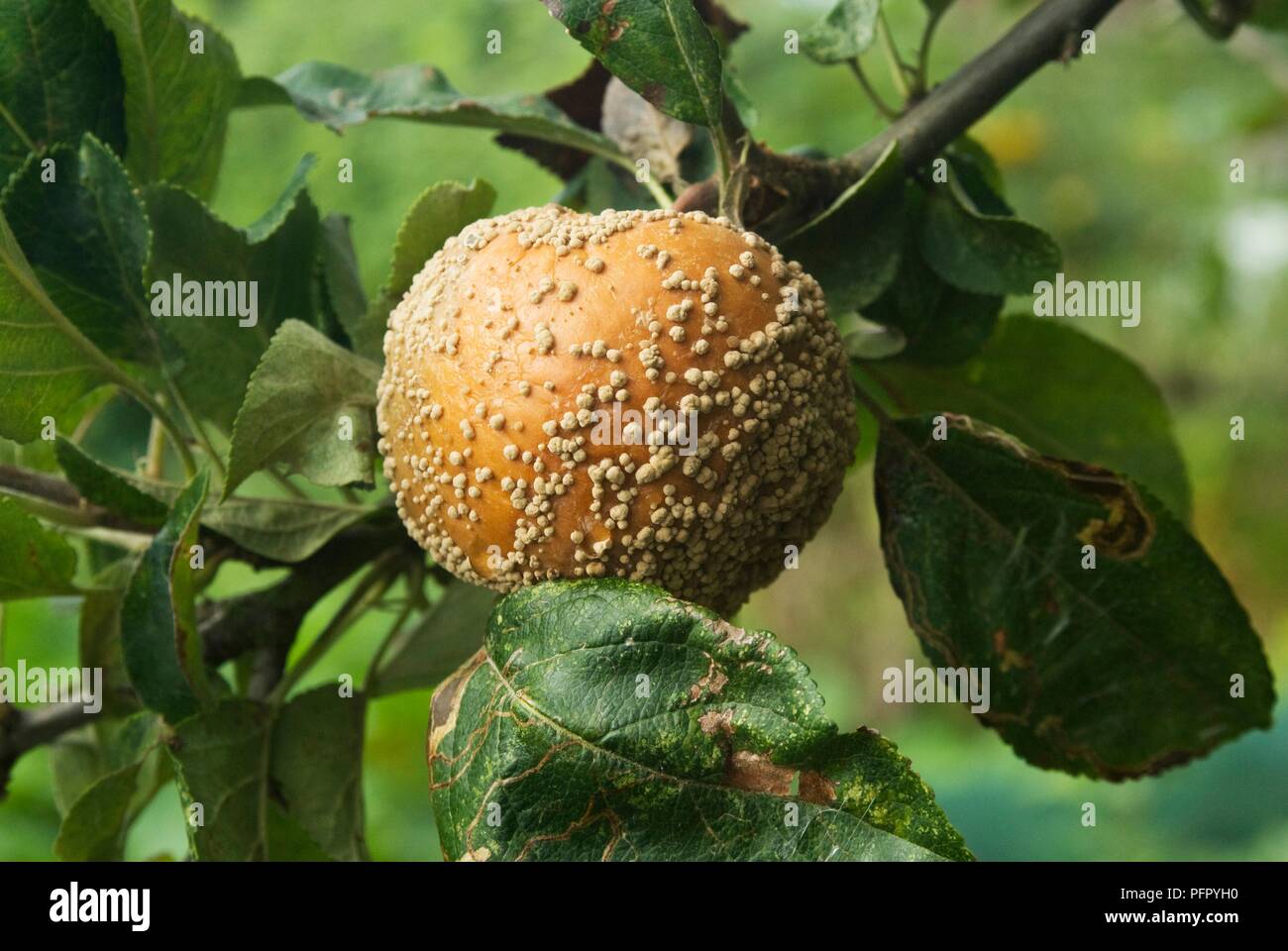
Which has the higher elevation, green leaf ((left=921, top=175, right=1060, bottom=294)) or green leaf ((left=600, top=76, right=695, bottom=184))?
green leaf ((left=600, top=76, right=695, bottom=184))

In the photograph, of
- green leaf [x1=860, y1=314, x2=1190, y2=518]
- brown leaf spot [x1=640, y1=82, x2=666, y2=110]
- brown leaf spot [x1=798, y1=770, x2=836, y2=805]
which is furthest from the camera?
green leaf [x1=860, y1=314, x2=1190, y2=518]

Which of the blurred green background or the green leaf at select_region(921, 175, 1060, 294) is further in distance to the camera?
the blurred green background

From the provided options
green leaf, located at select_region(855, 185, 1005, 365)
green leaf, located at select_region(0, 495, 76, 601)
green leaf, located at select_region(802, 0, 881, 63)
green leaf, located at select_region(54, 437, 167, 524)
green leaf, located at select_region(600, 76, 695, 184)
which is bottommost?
green leaf, located at select_region(0, 495, 76, 601)

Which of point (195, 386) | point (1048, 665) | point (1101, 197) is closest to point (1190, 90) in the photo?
point (1101, 197)

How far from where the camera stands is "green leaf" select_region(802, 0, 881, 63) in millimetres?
864

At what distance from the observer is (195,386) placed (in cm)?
85

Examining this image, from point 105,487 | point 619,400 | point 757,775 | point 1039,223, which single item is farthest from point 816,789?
point 1039,223

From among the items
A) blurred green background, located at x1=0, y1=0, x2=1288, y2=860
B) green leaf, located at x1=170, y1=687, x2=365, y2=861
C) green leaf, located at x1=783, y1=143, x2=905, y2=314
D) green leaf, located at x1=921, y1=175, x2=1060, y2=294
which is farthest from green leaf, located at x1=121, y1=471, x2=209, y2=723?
blurred green background, located at x1=0, y1=0, x2=1288, y2=860

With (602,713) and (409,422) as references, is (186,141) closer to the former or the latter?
(409,422)

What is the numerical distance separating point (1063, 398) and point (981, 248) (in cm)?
26

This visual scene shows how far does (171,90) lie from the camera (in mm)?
896

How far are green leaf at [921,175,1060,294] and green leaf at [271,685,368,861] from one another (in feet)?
1.74

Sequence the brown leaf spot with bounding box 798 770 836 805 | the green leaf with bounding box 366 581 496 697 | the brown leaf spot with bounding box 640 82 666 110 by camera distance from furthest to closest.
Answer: the green leaf with bounding box 366 581 496 697 → the brown leaf spot with bounding box 640 82 666 110 → the brown leaf spot with bounding box 798 770 836 805

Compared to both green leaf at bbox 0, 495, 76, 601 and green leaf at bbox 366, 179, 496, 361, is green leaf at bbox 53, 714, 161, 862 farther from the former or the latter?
green leaf at bbox 366, 179, 496, 361
